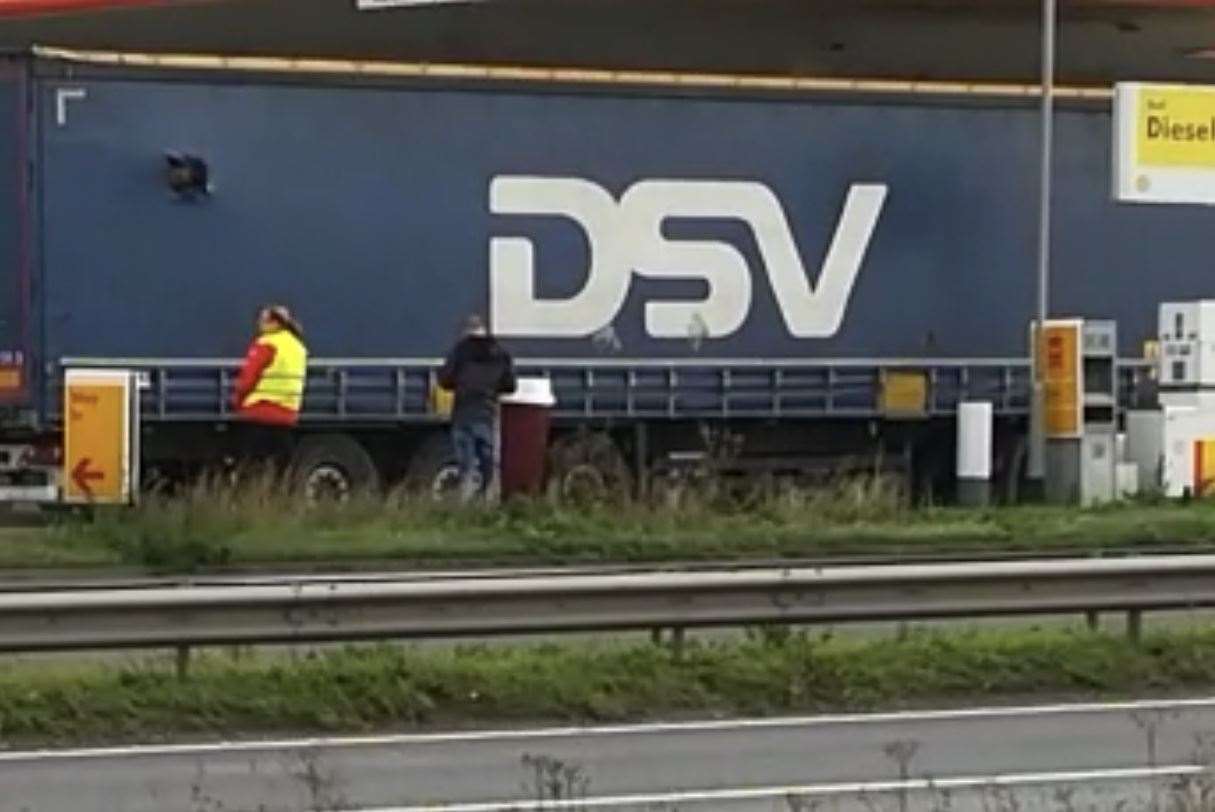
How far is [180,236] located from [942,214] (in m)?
6.79

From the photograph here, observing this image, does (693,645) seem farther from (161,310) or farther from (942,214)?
(942,214)

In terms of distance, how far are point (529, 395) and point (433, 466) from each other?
1.55 meters

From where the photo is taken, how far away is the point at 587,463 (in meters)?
26.7

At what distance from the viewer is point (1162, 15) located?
40.8 m

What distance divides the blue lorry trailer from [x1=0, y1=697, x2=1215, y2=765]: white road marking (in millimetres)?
9974

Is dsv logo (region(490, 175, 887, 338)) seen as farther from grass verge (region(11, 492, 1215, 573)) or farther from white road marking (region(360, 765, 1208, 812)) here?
white road marking (region(360, 765, 1208, 812))

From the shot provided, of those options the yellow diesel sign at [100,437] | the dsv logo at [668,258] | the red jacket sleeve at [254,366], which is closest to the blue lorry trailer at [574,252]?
the dsv logo at [668,258]

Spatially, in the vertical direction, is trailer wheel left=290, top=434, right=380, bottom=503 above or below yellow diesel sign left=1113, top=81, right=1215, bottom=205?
below

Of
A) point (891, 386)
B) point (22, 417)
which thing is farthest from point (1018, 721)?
point (891, 386)

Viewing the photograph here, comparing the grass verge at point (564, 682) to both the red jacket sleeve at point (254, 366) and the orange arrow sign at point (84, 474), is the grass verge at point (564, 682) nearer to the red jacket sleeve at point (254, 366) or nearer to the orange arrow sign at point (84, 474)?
the red jacket sleeve at point (254, 366)

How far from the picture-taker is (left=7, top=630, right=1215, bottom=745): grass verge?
13.5 m

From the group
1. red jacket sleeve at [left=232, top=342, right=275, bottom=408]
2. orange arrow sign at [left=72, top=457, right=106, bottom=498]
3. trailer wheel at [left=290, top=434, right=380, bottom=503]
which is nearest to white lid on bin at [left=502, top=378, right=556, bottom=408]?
trailer wheel at [left=290, top=434, right=380, bottom=503]

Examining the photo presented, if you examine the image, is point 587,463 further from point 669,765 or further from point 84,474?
point 669,765

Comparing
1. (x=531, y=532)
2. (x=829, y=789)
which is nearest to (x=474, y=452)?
(x=531, y=532)
